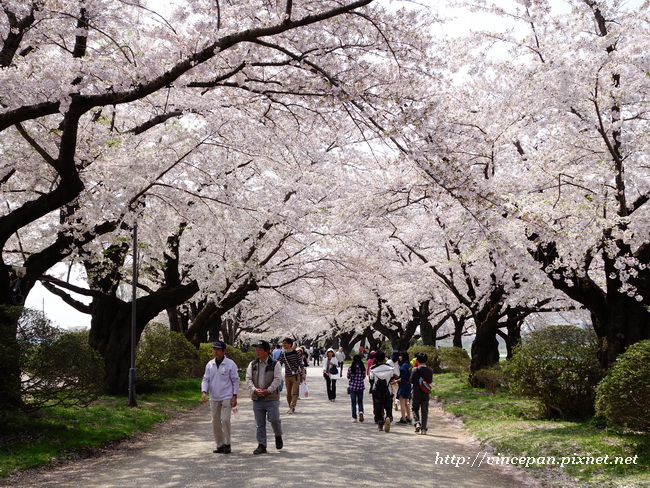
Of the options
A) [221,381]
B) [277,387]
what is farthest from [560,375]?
[221,381]

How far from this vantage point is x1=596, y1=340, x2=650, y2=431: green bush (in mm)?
7996

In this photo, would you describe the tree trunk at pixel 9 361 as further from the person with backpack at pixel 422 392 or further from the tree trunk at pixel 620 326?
the tree trunk at pixel 620 326

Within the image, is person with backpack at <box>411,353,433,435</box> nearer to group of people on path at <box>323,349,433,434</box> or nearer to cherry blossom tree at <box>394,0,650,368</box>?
group of people on path at <box>323,349,433,434</box>

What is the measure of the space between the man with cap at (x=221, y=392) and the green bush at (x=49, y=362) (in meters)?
2.43

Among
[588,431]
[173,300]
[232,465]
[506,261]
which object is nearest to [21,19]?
[232,465]

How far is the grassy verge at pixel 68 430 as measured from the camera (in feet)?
27.0

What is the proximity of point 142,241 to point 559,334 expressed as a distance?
11223 millimetres

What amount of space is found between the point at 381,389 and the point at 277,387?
133 inches

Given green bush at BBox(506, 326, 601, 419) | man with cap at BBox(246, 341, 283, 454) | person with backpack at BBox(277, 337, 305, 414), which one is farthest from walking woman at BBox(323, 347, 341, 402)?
man with cap at BBox(246, 341, 283, 454)

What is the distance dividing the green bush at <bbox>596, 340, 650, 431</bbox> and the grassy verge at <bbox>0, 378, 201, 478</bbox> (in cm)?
810

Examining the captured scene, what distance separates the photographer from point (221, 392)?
9.07m

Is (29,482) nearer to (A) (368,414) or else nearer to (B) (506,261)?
(A) (368,414)

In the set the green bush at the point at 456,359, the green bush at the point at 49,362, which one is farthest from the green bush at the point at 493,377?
the green bush at the point at 49,362

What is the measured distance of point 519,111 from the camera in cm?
1267
